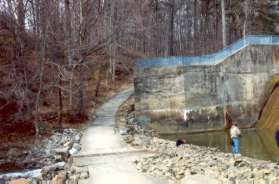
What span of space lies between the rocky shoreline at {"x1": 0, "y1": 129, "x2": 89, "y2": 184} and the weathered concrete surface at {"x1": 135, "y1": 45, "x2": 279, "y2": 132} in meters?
5.46

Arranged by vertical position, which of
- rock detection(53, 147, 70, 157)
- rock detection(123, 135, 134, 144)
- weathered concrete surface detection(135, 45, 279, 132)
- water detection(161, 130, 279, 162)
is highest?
weathered concrete surface detection(135, 45, 279, 132)

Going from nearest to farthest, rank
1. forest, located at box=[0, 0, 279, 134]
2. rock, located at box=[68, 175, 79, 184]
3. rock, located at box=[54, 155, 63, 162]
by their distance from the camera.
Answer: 1. rock, located at box=[68, 175, 79, 184]
2. rock, located at box=[54, 155, 63, 162]
3. forest, located at box=[0, 0, 279, 134]

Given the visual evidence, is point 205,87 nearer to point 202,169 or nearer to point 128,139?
point 128,139

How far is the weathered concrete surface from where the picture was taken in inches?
840

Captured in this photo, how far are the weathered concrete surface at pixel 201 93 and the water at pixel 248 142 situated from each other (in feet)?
2.61

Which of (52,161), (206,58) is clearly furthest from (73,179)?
(206,58)

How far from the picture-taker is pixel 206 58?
2283 cm

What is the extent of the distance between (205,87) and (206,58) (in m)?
1.99

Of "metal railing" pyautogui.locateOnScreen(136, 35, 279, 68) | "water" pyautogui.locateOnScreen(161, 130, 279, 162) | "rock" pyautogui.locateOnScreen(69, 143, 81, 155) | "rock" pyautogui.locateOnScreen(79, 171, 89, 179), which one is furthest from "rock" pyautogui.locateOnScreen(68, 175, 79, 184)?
"metal railing" pyautogui.locateOnScreen(136, 35, 279, 68)

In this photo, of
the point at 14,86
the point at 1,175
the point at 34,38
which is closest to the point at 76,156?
the point at 1,175

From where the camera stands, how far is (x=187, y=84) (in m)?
21.6

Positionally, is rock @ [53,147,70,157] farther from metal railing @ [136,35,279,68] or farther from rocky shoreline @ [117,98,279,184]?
metal railing @ [136,35,279,68]

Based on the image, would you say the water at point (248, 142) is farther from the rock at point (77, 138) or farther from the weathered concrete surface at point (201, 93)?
the rock at point (77, 138)

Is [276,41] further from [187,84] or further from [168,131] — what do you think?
[168,131]
